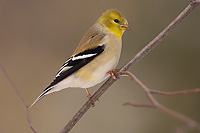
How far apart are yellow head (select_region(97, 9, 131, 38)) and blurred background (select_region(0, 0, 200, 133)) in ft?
3.60

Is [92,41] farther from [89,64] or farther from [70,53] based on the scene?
[70,53]

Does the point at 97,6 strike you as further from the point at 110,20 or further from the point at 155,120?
the point at 155,120

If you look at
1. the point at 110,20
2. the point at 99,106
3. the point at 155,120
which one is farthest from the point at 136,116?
the point at 110,20

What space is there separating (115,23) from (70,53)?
1.16 m

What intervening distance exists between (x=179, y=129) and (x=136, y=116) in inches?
93.6

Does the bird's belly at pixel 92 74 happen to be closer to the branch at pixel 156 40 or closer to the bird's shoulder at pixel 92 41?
the bird's shoulder at pixel 92 41

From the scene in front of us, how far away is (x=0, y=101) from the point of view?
2.79 meters

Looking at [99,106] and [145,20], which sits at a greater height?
[145,20]

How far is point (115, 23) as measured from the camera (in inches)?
75.4

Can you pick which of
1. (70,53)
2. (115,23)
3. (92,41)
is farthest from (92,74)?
(70,53)

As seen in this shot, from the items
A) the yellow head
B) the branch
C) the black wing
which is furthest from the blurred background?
the branch

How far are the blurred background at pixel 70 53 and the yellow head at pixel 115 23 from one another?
110cm

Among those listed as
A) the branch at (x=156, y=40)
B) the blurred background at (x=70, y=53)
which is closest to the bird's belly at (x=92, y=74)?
the branch at (x=156, y=40)

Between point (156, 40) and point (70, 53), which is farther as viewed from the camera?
point (70, 53)
